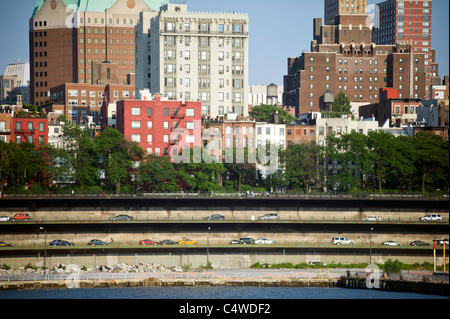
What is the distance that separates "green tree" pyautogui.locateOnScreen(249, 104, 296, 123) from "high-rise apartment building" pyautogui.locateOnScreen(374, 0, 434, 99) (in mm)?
74022

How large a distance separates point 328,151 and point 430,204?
50.7 ft

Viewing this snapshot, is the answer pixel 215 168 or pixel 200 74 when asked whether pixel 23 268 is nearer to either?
pixel 215 168

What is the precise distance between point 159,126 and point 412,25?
111623 mm

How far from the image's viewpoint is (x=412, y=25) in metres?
193

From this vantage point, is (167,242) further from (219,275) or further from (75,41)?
(75,41)

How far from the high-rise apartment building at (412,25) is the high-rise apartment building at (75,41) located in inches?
2509

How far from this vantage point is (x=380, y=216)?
85625mm

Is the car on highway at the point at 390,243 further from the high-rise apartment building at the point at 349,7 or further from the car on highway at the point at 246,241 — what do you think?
the high-rise apartment building at the point at 349,7

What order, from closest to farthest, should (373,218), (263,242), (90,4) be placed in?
(263,242), (373,218), (90,4)

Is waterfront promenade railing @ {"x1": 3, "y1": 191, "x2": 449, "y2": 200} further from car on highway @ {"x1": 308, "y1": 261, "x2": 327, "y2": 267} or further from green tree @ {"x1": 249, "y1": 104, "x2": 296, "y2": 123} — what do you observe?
green tree @ {"x1": 249, "y1": 104, "x2": 296, "y2": 123}

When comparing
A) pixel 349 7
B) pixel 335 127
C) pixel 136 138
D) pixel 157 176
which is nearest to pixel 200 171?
pixel 157 176

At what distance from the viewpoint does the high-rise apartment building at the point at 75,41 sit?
166250mm
